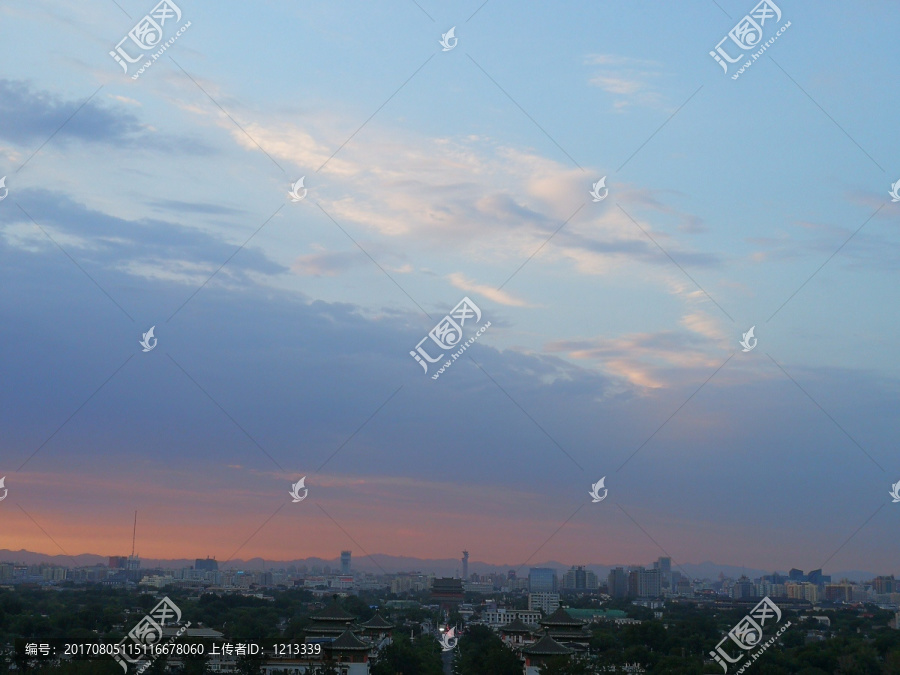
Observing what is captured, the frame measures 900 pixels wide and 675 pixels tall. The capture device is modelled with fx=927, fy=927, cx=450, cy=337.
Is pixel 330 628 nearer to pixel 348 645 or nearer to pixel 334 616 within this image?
pixel 334 616

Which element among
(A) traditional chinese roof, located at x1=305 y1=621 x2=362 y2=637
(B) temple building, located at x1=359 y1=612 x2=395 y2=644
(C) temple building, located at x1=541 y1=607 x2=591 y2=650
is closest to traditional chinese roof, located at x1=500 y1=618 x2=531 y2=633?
(C) temple building, located at x1=541 y1=607 x2=591 y2=650

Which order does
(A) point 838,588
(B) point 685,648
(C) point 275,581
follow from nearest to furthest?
(B) point 685,648
(A) point 838,588
(C) point 275,581

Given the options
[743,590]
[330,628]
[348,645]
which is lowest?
[348,645]

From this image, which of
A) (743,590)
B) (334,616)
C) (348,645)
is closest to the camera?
(348,645)

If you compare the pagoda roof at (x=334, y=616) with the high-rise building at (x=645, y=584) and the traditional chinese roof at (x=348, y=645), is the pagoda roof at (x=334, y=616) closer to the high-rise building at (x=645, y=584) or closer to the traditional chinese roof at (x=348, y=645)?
the traditional chinese roof at (x=348, y=645)

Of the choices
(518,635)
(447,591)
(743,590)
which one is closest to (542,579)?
(743,590)

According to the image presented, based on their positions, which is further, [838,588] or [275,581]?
[275,581]

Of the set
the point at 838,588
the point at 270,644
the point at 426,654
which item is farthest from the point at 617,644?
the point at 838,588

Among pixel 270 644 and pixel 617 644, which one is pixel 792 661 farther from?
pixel 270 644
